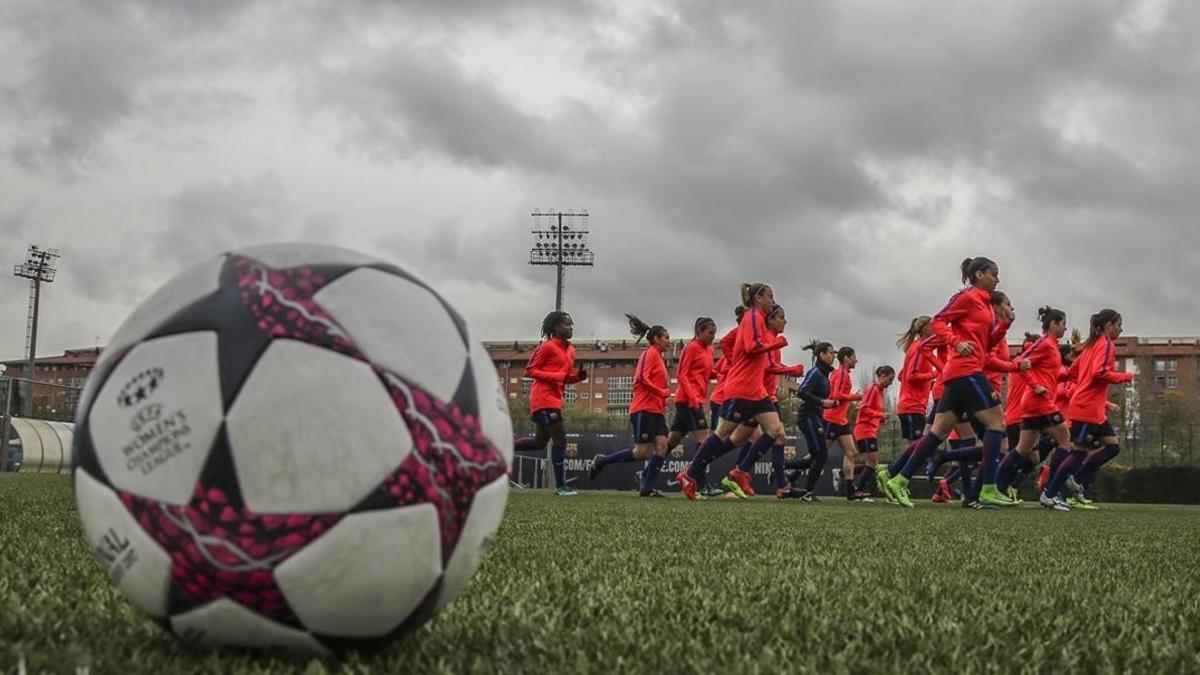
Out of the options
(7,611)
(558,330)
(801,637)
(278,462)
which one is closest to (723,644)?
(801,637)

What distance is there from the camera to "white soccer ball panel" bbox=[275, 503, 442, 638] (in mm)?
1890

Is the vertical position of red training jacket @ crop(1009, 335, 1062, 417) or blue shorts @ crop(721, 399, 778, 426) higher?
red training jacket @ crop(1009, 335, 1062, 417)

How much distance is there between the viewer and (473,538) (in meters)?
2.12

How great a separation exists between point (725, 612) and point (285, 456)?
1.47 metres

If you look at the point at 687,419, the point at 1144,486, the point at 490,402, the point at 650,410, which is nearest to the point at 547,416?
the point at 650,410

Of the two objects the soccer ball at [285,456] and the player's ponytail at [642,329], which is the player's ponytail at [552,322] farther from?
the soccer ball at [285,456]

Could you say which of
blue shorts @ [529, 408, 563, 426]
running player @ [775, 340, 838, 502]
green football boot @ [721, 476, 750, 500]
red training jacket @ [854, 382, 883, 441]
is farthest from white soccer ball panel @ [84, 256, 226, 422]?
red training jacket @ [854, 382, 883, 441]

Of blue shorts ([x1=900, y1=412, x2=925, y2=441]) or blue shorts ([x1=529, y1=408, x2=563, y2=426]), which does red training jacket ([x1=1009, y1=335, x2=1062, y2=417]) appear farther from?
blue shorts ([x1=529, y1=408, x2=563, y2=426])

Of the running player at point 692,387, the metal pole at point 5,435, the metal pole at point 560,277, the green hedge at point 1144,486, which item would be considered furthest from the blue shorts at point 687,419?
the metal pole at point 560,277

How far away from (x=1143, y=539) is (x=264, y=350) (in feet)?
21.8

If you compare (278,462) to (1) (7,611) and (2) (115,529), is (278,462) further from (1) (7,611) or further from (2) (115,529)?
(1) (7,611)

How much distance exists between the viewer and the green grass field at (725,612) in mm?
2145

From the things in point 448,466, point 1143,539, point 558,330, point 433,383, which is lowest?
point 1143,539

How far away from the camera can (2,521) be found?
18.3 ft
